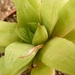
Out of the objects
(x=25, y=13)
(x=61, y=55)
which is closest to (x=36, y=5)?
(x=25, y=13)

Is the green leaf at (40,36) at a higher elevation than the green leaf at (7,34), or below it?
higher

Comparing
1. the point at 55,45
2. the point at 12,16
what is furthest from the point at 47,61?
the point at 12,16

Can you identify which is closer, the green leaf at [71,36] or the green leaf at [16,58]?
the green leaf at [16,58]

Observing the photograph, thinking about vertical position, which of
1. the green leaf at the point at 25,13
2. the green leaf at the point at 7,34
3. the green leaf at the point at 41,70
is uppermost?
the green leaf at the point at 25,13

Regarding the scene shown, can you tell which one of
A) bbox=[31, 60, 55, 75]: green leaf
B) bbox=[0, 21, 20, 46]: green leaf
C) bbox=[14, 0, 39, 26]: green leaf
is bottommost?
bbox=[31, 60, 55, 75]: green leaf

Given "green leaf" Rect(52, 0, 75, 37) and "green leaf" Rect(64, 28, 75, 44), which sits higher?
"green leaf" Rect(52, 0, 75, 37)

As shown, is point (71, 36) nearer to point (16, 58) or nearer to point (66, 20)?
point (66, 20)
